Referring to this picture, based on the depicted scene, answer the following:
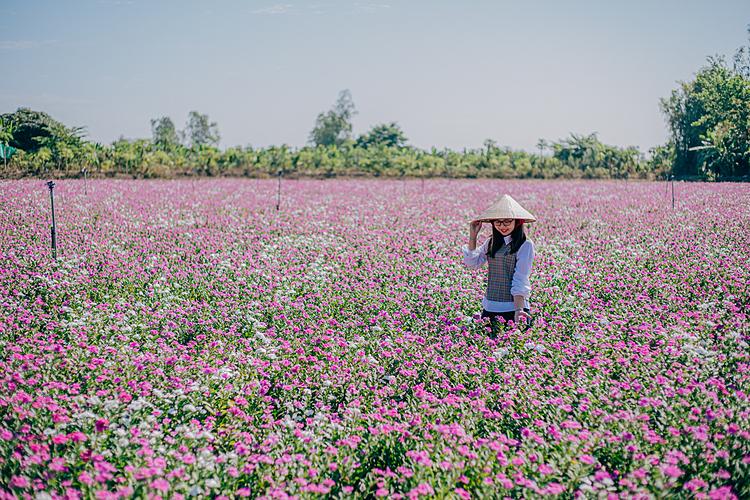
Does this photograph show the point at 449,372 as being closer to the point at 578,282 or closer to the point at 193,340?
the point at 193,340

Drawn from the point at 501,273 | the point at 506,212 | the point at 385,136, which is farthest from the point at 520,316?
the point at 385,136

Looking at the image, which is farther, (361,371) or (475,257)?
(475,257)

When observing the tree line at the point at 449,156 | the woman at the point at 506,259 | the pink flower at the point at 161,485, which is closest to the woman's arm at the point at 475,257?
the woman at the point at 506,259

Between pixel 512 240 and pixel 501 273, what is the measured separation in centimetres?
32

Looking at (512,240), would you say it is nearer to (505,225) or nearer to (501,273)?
(505,225)

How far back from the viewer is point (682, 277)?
713cm

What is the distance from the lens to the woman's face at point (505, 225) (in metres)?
5.23

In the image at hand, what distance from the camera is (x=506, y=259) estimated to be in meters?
5.35

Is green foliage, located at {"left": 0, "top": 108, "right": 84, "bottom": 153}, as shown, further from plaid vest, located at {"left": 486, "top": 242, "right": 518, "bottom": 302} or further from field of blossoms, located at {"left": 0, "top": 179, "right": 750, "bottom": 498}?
plaid vest, located at {"left": 486, "top": 242, "right": 518, "bottom": 302}

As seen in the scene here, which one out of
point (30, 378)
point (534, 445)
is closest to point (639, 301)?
point (534, 445)

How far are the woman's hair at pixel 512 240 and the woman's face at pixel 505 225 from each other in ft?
0.15

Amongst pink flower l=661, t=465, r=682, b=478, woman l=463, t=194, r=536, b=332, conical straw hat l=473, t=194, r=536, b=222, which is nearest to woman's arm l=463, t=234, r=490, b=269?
woman l=463, t=194, r=536, b=332

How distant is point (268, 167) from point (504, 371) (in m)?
29.8

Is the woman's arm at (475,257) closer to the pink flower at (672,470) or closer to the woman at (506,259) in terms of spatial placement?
the woman at (506,259)
